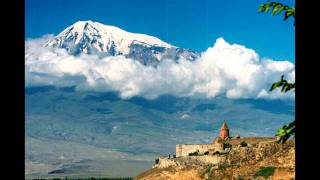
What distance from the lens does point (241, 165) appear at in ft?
273

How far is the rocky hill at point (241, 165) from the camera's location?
7612 centimetres

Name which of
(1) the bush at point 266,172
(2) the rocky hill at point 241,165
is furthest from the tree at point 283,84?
(1) the bush at point 266,172

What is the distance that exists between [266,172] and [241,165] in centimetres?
834

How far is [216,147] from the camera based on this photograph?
322 feet

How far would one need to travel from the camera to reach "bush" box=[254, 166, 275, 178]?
2913 inches

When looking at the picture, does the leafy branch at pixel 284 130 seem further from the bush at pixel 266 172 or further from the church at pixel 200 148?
the church at pixel 200 148

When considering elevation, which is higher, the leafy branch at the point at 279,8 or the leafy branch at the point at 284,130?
the leafy branch at the point at 279,8

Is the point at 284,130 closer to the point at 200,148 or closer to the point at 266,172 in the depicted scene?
the point at 266,172

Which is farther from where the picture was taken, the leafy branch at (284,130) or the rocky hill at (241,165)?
the rocky hill at (241,165)

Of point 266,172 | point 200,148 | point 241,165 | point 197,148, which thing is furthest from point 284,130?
point 197,148

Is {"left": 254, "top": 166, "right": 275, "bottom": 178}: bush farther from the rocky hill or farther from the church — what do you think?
the church
